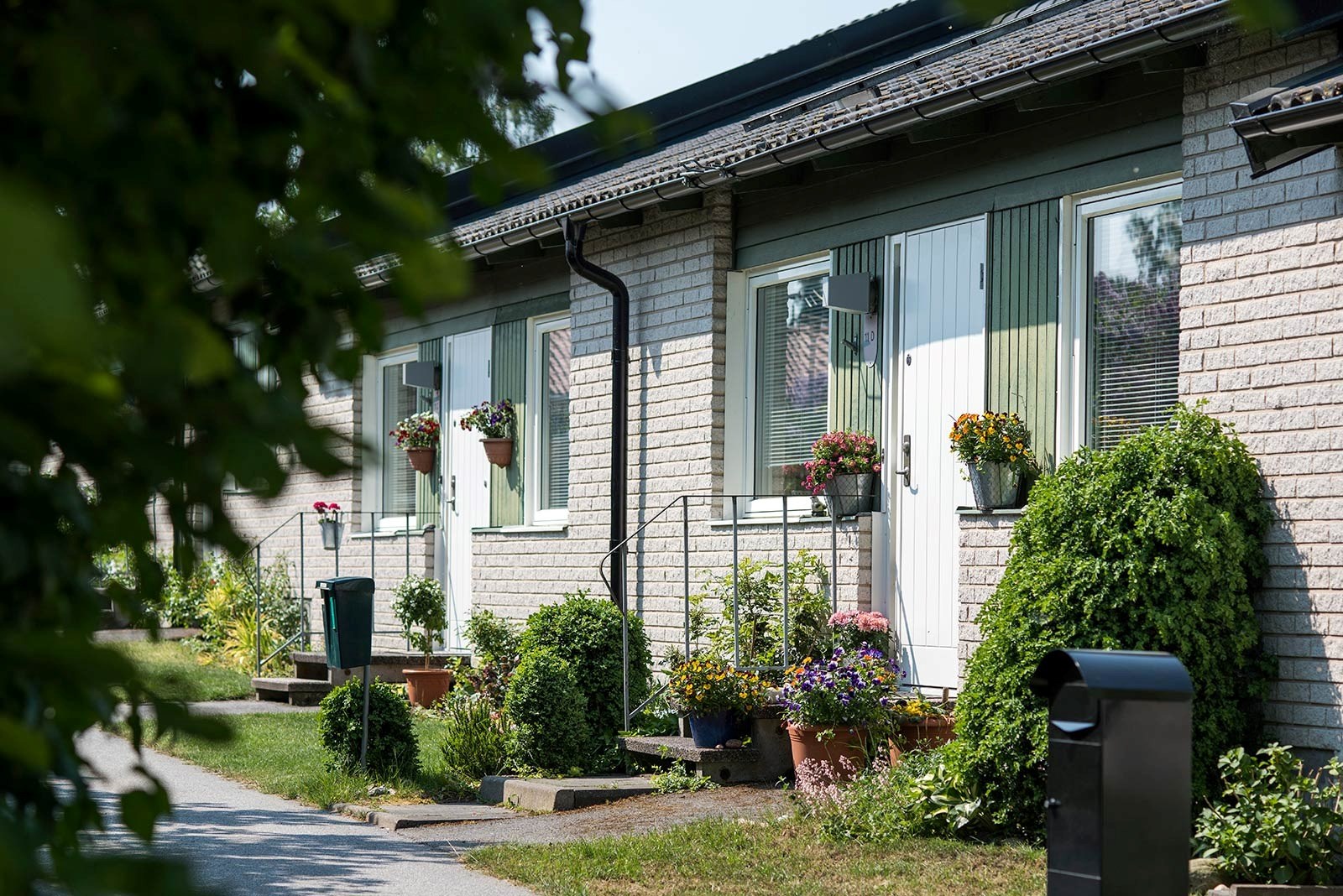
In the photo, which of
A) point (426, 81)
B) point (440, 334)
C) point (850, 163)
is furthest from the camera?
point (440, 334)

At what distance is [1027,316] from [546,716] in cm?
383

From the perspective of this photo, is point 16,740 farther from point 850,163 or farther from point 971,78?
point 850,163

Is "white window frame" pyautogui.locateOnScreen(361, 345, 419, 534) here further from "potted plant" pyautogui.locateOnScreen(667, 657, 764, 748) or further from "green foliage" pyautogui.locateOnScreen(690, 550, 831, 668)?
"potted plant" pyautogui.locateOnScreen(667, 657, 764, 748)

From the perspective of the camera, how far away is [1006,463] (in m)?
8.48

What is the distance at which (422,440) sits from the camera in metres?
14.9

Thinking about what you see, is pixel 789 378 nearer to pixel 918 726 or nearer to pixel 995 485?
pixel 995 485

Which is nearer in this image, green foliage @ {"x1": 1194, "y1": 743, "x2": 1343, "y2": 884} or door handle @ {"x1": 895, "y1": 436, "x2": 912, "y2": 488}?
green foliage @ {"x1": 1194, "y1": 743, "x2": 1343, "y2": 884}

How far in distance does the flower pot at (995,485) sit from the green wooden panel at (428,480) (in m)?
7.48

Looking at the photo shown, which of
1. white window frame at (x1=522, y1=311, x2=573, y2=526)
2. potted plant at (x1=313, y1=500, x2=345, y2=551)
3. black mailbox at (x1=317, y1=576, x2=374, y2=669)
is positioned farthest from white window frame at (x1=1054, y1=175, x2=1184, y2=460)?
potted plant at (x1=313, y1=500, x2=345, y2=551)

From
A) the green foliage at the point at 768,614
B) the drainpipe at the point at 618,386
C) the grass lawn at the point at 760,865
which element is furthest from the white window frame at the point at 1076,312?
the drainpipe at the point at 618,386

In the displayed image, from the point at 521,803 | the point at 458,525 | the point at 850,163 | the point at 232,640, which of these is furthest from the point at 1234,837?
the point at 232,640

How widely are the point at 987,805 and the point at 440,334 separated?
9.46 m

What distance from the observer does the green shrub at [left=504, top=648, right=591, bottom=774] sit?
9078 mm

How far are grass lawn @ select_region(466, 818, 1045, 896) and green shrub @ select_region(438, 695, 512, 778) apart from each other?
221 cm
